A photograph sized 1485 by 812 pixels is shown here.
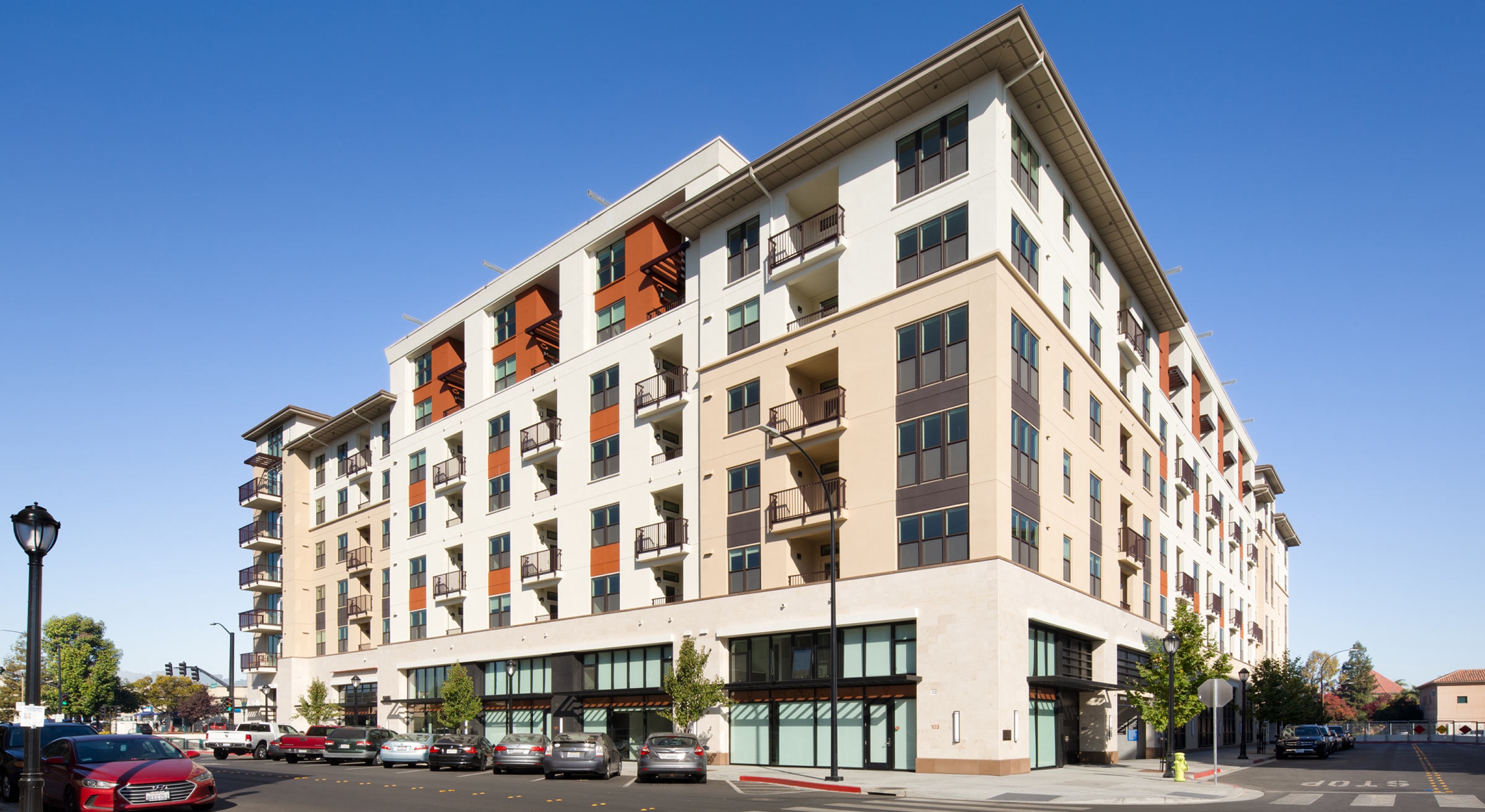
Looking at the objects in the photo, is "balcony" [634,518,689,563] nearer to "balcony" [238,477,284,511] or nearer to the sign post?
the sign post

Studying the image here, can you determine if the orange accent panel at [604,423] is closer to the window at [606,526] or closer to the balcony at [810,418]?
the window at [606,526]

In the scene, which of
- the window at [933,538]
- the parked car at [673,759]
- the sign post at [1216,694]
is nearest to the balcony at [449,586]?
the parked car at [673,759]

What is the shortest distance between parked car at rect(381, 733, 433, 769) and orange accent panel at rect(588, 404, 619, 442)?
48.3ft

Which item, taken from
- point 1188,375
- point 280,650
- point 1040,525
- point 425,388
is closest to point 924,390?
point 1040,525

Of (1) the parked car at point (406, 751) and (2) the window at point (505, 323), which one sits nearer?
(1) the parked car at point (406, 751)

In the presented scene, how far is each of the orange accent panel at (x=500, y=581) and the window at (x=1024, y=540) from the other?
27.7 metres

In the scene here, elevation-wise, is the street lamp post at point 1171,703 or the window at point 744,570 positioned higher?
the window at point 744,570

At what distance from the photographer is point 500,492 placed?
53531mm

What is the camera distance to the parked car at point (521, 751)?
3425 centimetres

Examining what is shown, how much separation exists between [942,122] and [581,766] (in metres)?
24.1

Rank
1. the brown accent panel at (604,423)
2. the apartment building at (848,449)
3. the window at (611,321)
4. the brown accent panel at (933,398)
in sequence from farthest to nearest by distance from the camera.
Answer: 1. the window at (611,321)
2. the brown accent panel at (604,423)
3. the brown accent panel at (933,398)
4. the apartment building at (848,449)

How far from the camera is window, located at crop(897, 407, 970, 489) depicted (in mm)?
32906

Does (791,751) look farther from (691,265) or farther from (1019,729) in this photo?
(691,265)

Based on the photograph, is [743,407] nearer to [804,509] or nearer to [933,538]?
[804,509]
